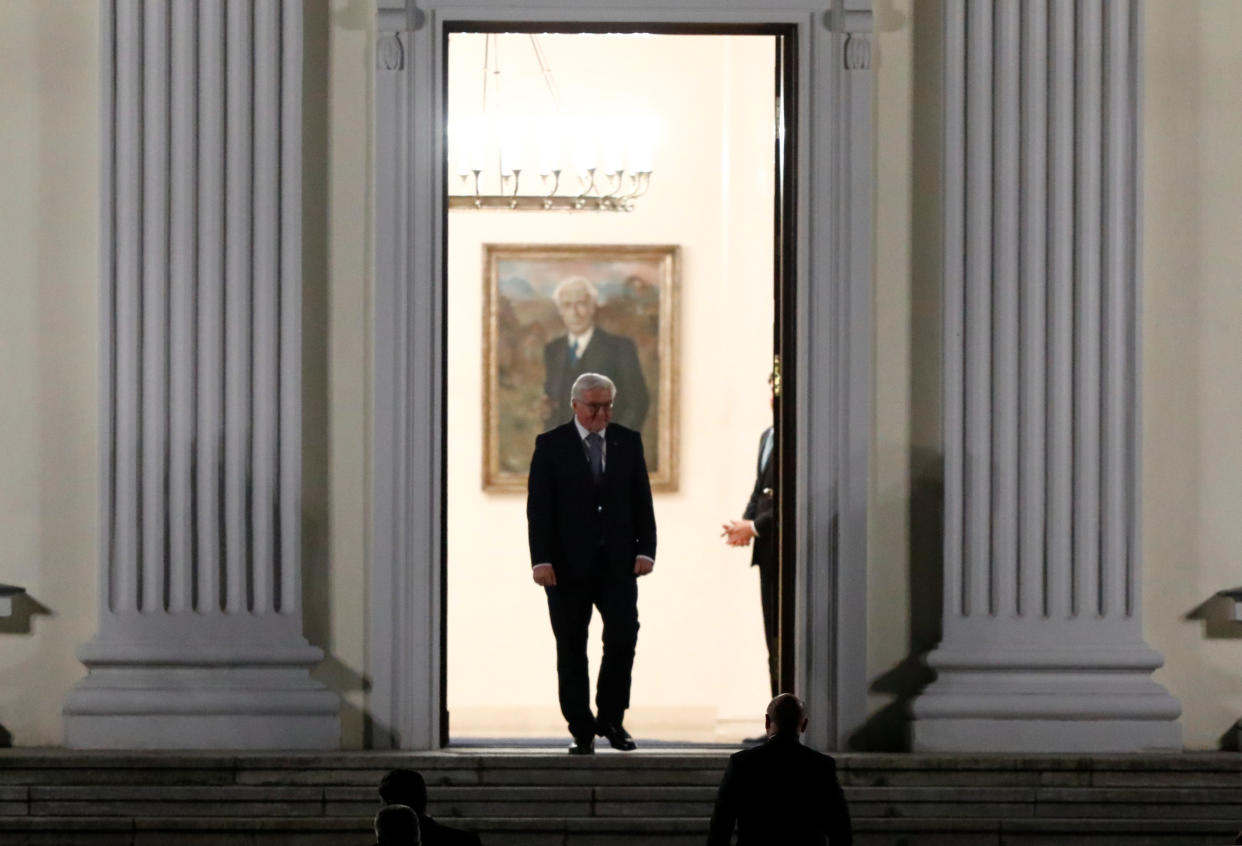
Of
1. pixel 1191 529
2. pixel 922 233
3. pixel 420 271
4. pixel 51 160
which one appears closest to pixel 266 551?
pixel 420 271

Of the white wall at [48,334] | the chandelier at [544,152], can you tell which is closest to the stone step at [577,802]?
the white wall at [48,334]

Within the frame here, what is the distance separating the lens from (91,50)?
8.20 metres

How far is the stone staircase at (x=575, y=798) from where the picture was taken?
7160mm

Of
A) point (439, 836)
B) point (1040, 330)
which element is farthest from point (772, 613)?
point (439, 836)

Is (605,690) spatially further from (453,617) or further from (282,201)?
(453,617)

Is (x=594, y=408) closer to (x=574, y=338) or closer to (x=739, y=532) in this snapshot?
(x=739, y=532)

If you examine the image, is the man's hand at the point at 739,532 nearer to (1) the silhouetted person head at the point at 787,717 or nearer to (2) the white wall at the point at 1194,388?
(2) the white wall at the point at 1194,388

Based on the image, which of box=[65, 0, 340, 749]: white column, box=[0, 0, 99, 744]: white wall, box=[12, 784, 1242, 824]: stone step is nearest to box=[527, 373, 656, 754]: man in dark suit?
box=[12, 784, 1242, 824]: stone step

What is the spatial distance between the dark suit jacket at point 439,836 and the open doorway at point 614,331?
6.44 meters

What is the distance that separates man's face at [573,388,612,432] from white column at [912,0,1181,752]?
1399 mm

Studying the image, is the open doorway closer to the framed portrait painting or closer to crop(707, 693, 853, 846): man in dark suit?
the framed portrait painting

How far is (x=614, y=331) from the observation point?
1177 centimetres

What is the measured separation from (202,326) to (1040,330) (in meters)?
3.40

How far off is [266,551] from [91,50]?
7.25 feet
